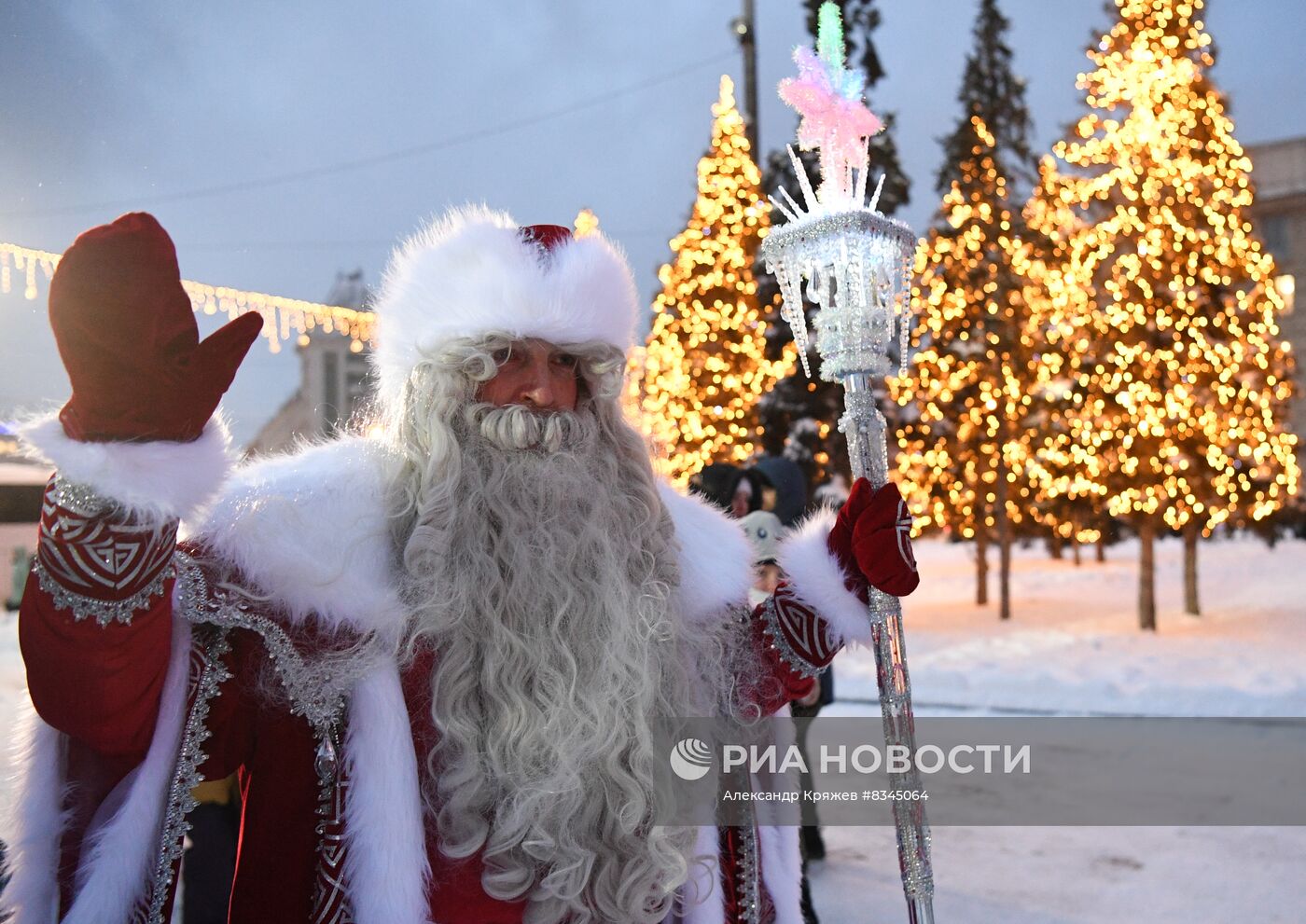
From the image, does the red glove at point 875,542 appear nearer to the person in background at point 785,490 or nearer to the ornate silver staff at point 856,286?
the ornate silver staff at point 856,286

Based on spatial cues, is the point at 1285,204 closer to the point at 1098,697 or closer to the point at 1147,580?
the point at 1147,580

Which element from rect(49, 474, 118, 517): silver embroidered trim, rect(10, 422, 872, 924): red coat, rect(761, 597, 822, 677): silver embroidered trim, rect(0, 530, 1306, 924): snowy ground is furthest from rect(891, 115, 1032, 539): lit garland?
rect(49, 474, 118, 517): silver embroidered trim

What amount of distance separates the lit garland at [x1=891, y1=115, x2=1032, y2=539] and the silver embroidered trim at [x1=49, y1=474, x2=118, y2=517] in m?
15.1

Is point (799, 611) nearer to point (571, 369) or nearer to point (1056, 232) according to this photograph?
point (571, 369)

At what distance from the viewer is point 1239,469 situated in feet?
41.7

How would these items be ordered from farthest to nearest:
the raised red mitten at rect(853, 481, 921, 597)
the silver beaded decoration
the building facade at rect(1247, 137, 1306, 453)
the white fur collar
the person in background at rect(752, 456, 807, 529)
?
the building facade at rect(1247, 137, 1306, 453)
the person in background at rect(752, 456, 807, 529)
the silver beaded decoration
the raised red mitten at rect(853, 481, 921, 597)
the white fur collar

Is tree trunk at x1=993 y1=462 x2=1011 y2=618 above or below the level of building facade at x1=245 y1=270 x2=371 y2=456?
below

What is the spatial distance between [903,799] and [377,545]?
58.5 inches

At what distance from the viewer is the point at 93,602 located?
5.14 feet

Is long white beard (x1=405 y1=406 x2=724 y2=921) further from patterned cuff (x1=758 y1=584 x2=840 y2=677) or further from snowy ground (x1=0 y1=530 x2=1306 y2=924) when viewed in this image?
snowy ground (x1=0 y1=530 x2=1306 y2=924)

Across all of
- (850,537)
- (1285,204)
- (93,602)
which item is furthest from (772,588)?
(1285,204)

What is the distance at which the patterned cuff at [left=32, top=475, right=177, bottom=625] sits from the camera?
1.55 metres

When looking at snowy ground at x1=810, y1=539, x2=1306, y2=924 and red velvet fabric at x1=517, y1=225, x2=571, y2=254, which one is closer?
red velvet fabric at x1=517, y1=225, x2=571, y2=254

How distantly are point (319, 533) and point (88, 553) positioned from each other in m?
0.49
